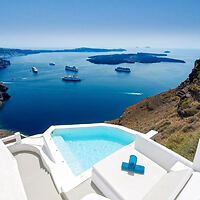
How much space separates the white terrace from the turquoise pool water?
1.84 feet

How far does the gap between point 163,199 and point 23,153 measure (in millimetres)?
4305

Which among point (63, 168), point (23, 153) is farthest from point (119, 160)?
point (23, 153)

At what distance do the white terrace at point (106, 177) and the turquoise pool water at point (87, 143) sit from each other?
1.84 feet

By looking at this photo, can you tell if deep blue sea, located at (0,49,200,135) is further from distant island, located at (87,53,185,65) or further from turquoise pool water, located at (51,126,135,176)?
distant island, located at (87,53,185,65)

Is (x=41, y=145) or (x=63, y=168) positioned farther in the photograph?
(x=41, y=145)

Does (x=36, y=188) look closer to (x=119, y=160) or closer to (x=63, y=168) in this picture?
(x=63, y=168)

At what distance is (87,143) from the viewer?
532cm

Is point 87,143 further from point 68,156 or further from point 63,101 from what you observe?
point 63,101

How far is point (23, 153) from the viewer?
451cm

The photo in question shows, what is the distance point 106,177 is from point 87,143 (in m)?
2.58

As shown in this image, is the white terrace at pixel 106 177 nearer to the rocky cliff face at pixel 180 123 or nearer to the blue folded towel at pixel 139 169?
the blue folded towel at pixel 139 169

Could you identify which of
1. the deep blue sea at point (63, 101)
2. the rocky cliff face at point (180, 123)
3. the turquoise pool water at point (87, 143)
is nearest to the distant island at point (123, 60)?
the deep blue sea at point (63, 101)

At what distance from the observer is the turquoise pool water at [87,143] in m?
4.45

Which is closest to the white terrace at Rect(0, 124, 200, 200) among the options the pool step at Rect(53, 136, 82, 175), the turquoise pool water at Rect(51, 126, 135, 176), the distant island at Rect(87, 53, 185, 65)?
the pool step at Rect(53, 136, 82, 175)
